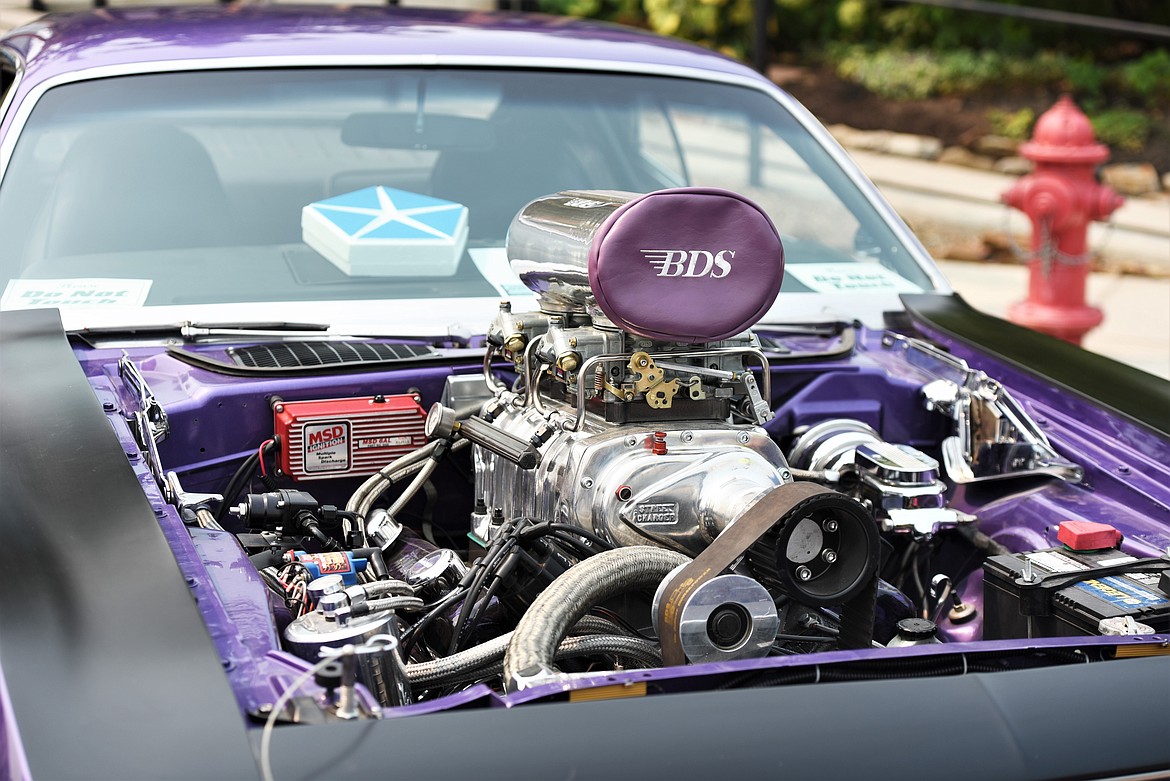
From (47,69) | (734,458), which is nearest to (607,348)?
(734,458)

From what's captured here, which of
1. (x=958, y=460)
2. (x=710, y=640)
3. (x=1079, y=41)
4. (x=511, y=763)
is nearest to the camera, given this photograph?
(x=511, y=763)

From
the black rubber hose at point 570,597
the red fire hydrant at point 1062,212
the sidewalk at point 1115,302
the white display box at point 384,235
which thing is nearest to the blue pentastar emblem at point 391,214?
the white display box at point 384,235

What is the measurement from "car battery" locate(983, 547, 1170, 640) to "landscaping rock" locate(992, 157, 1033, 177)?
28.9ft

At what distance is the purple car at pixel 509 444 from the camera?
152cm

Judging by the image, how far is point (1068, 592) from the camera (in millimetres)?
2107

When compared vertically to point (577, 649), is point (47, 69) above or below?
above

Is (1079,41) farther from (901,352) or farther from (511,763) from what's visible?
(511,763)

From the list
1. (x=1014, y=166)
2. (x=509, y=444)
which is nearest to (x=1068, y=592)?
(x=509, y=444)

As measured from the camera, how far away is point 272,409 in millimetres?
2586

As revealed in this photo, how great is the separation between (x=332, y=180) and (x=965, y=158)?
8554mm

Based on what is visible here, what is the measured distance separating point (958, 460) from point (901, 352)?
0.40 meters

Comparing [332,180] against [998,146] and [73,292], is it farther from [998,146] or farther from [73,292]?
[998,146]

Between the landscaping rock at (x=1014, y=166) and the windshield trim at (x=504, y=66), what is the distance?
747 centimetres

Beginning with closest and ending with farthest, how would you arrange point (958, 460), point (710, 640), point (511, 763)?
1. point (511, 763)
2. point (710, 640)
3. point (958, 460)
